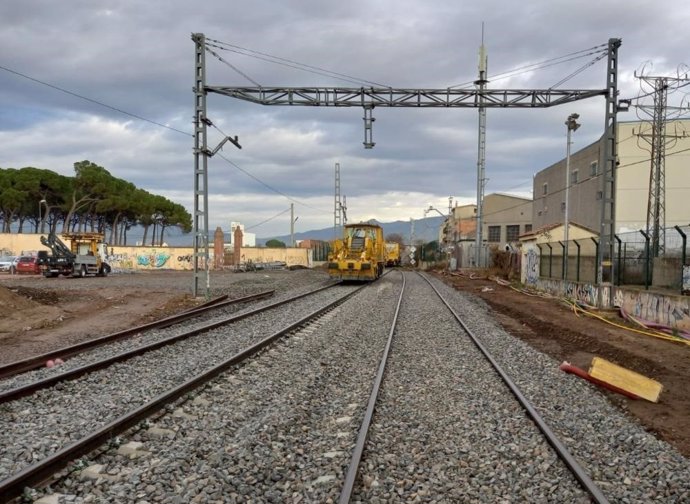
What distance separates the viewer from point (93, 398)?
7145 mm

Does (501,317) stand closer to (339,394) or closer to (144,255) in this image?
(339,394)


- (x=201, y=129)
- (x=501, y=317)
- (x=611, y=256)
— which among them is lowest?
(x=501, y=317)

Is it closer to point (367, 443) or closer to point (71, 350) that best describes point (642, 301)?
Result: point (367, 443)

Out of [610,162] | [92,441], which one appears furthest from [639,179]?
[92,441]

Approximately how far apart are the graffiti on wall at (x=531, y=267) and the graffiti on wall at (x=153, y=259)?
42627 millimetres

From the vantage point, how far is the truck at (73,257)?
1510 inches

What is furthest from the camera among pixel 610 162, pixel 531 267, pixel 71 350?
pixel 531 267

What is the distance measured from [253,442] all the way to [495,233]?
74626mm

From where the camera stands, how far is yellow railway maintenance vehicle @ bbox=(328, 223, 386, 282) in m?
31.1

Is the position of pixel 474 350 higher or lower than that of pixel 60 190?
lower

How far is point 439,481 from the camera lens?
493 cm

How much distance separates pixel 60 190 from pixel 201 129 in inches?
2036

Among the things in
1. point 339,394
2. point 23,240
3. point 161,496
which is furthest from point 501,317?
point 23,240

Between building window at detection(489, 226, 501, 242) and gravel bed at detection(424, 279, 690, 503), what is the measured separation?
6816cm
